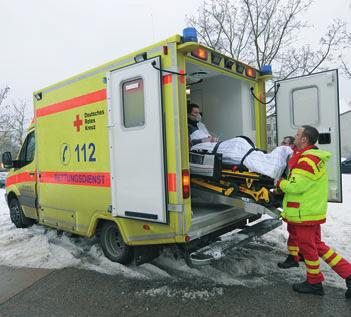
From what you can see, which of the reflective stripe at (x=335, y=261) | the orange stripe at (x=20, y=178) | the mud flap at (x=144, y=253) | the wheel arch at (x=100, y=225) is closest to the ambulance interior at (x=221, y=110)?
the mud flap at (x=144, y=253)

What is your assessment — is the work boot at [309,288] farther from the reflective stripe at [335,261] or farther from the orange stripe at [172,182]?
the orange stripe at [172,182]

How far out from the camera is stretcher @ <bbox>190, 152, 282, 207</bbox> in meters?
3.92

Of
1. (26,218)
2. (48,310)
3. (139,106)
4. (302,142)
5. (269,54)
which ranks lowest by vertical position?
(48,310)

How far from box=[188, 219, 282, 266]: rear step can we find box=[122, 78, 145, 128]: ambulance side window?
1.52 m

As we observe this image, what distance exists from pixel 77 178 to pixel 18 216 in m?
2.72

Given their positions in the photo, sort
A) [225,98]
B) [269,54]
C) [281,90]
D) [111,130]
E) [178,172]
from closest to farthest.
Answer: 1. [178,172]
2. [111,130]
3. [281,90]
4. [225,98]
5. [269,54]

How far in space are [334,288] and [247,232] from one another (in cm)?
112

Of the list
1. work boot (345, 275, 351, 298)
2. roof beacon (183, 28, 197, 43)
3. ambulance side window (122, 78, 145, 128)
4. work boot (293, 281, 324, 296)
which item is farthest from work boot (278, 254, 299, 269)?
roof beacon (183, 28, 197, 43)

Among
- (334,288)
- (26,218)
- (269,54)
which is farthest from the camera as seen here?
(269,54)

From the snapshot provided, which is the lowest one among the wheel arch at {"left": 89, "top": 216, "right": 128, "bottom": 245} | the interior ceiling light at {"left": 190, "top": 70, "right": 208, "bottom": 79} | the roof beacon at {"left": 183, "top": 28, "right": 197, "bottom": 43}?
the wheel arch at {"left": 89, "top": 216, "right": 128, "bottom": 245}

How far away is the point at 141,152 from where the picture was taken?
3.81 meters

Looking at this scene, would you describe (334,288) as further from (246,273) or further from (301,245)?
(246,273)

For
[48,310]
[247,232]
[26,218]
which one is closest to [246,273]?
[247,232]

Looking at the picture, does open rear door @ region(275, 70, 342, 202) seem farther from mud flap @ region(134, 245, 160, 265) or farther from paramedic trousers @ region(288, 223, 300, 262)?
mud flap @ region(134, 245, 160, 265)
